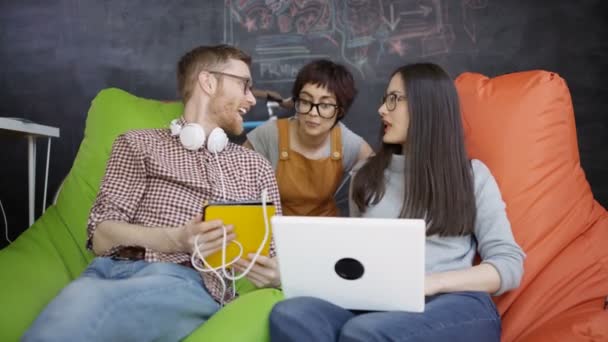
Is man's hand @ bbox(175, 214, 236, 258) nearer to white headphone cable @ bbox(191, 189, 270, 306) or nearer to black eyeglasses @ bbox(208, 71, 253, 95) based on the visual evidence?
white headphone cable @ bbox(191, 189, 270, 306)

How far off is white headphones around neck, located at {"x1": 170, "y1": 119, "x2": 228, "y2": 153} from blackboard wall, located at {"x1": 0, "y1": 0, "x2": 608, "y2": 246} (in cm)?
110

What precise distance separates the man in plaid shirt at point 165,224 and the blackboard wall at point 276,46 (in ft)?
3.31

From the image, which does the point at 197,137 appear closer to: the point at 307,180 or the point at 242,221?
the point at 242,221

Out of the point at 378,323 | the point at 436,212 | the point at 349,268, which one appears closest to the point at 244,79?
the point at 436,212

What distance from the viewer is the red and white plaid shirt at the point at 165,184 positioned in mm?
1361

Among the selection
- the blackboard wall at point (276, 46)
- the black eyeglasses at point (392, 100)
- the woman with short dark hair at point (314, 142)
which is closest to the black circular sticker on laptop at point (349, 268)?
the black eyeglasses at point (392, 100)

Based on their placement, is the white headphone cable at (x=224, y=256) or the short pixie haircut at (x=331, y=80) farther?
the short pixie haircut at (x=331, y=80)

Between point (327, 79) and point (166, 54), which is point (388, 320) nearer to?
point (327, 79)

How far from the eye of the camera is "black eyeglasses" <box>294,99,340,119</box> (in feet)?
5.90

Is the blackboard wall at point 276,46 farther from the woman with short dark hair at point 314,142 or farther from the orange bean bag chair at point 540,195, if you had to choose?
the orange bean bag chair at point 540,195

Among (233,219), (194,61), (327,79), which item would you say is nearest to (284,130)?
(327,79)

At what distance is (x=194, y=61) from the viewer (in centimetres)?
158

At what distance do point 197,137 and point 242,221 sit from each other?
33 centimetres

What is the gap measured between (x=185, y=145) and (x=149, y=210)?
183 millimetres
